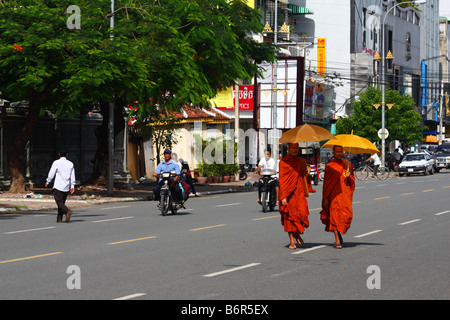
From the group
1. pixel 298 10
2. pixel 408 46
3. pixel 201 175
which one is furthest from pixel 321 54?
pixel 201 175

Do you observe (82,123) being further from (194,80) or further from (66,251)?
(66,251)

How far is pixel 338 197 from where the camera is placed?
14883mm

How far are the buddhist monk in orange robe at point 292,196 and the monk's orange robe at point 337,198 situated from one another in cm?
41

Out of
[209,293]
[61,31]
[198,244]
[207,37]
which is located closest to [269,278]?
[209,293]

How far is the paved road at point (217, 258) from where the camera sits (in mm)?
10312

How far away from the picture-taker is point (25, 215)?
24281mm

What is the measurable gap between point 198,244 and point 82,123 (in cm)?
2468

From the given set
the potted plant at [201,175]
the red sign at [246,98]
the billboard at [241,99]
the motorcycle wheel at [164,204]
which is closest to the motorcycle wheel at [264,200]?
the motorcycle wheel at [164,204]

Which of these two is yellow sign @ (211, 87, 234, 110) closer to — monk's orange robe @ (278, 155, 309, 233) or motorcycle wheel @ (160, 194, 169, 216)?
motorcycle wheel @ (160, 194, 169, 216)

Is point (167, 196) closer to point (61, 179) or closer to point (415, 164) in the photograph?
point (61, 179)

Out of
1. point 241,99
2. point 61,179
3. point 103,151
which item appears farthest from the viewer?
point 241,99

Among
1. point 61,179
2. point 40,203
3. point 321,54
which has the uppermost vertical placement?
point 321,54

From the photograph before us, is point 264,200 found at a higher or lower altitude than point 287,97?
lower

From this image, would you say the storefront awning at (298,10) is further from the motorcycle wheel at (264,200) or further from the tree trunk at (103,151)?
the motorcycle wheel at (264,200)
